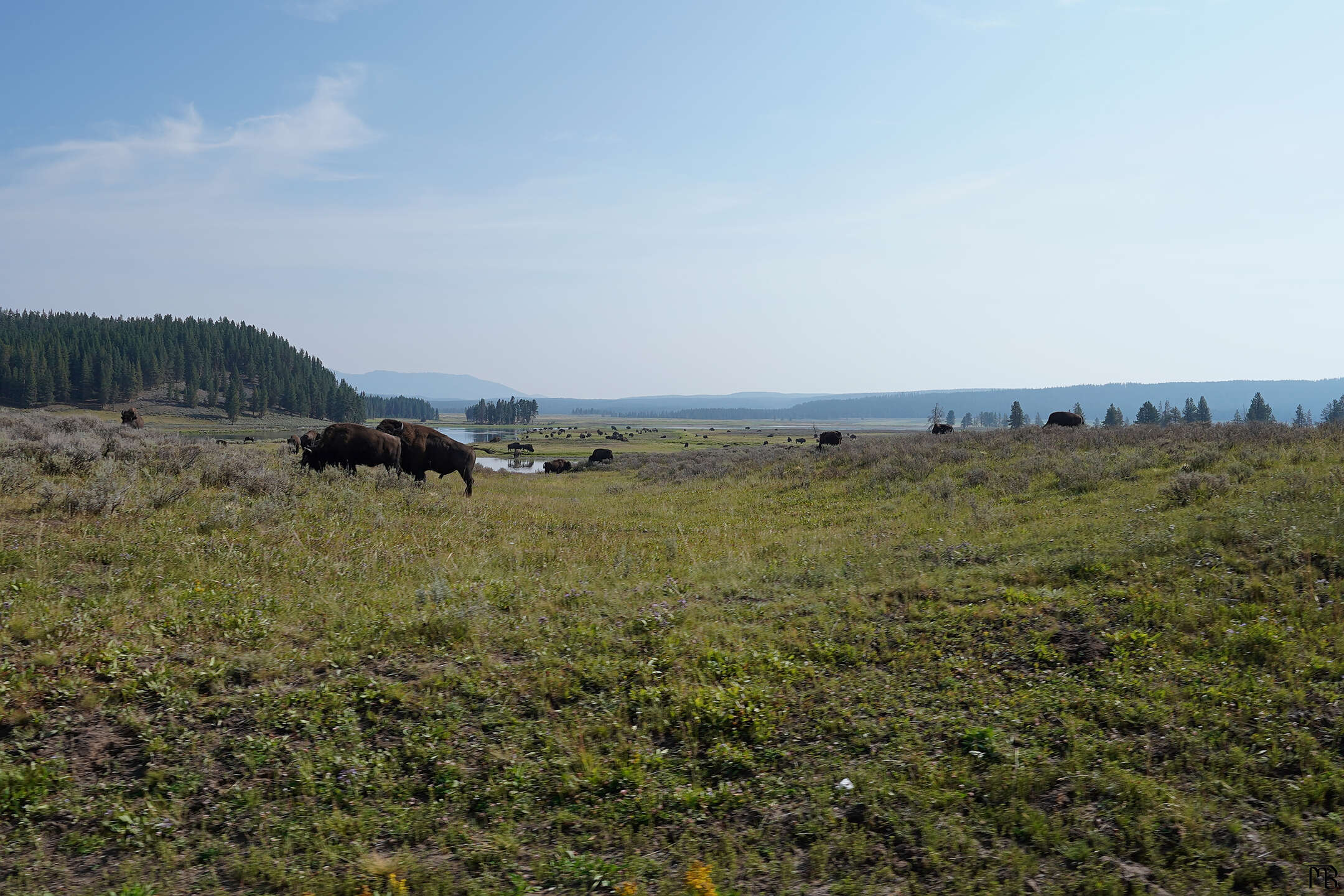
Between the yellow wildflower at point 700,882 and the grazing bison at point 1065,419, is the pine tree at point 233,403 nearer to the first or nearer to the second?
the grazing bison at point 1065,419

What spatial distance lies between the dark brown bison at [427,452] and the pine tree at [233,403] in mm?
121300

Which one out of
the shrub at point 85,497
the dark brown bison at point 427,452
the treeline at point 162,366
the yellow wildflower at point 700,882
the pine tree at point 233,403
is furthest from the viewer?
the pine tree at point 233,403

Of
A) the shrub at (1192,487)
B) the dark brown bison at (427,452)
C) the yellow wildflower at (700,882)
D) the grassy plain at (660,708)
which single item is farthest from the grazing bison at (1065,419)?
the yellow wildflower at (700,882)

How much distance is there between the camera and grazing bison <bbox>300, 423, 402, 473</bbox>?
1866 centimetres

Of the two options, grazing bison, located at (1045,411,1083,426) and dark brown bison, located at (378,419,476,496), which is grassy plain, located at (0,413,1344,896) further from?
grazing bison, located at (1045,411,1083,426)

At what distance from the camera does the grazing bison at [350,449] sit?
18656 mm

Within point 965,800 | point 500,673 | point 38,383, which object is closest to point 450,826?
point 500,673

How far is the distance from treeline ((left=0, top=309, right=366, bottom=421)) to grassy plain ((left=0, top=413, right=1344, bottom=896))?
138 m

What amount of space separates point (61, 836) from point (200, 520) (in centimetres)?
729

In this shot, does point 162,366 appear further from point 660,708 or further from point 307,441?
point 660,708

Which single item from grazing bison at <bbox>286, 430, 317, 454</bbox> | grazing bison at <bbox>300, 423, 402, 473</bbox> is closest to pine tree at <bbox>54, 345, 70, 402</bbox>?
grazing bison at <bbox>286, 430, 317, 454</bbox>

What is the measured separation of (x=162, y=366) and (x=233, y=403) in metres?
22.7

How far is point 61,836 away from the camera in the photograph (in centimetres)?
458

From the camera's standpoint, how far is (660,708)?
6281 millimetres
